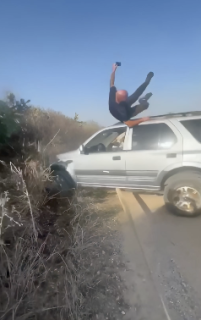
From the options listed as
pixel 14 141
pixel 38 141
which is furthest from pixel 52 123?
pixel 14 141

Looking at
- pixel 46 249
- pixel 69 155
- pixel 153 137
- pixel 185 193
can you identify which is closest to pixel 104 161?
pixel 69 155

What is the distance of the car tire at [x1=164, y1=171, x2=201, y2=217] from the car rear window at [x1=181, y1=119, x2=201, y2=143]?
2.00 ft

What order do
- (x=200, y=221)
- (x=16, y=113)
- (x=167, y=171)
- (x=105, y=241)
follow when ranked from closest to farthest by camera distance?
(x=105, y=241) < (x=16, y=113) < (x=200, y=221) < (x=167, y=171)

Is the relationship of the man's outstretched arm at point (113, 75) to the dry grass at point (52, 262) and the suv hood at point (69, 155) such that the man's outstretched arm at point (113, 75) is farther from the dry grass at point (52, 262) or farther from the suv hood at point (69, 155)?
the dry grass at point (52, 262)

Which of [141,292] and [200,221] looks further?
[200,221]

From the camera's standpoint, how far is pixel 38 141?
13.2ft

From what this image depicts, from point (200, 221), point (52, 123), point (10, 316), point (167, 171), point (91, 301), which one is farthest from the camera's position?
point (52, 123)

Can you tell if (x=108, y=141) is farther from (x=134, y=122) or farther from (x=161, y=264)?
(x=161, y=264)

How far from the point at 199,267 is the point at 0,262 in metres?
2.07

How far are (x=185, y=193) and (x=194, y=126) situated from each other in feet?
3.62

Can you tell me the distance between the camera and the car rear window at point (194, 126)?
3.66 m

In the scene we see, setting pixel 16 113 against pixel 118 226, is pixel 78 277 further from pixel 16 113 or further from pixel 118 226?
pixel 16 113

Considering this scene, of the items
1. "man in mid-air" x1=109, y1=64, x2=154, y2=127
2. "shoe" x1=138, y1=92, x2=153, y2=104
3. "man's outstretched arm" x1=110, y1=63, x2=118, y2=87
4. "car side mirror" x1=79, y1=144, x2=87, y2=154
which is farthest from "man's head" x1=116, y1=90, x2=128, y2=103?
"car side mirror" x1=79, y1=144, x2=87, y2=154

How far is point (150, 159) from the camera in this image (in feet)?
13.0
